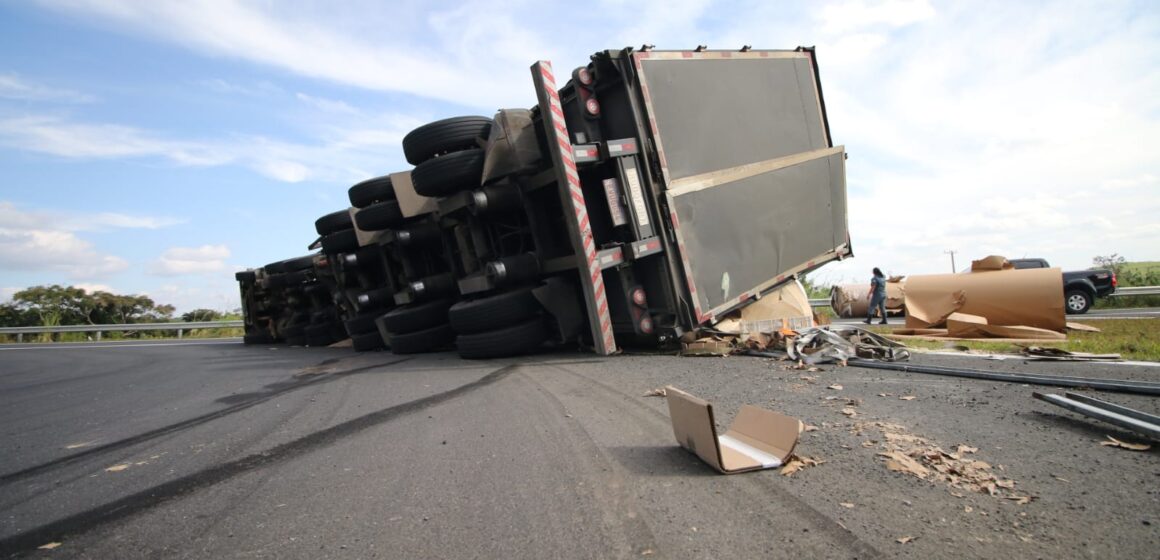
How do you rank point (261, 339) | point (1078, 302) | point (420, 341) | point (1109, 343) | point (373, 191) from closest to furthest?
point (1109, 343) < point (420, 341) < point (373, 191) < point (1078, 302) < point (261, 339)

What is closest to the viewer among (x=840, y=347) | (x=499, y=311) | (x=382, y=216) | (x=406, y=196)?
(x=840, y=347)

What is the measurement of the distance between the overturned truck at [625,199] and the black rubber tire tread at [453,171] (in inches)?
0.6

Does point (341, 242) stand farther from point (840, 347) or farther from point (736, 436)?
point (736, 436)

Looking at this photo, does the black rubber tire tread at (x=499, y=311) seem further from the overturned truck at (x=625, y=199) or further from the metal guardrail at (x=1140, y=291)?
the metal guardrail at (x=1140, y=291)

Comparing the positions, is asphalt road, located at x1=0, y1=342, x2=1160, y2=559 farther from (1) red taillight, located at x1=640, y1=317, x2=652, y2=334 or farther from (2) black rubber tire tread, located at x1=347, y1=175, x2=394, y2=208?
(2) black rubber tire tread, located at x1=347, y1=175, x2=394, y2=208

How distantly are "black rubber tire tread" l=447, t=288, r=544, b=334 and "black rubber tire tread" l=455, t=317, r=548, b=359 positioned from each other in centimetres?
8

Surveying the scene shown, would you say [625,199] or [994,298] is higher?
[625,199]

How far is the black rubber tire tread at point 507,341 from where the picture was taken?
19.9 ft

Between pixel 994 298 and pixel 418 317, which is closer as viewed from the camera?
pixel 994 298

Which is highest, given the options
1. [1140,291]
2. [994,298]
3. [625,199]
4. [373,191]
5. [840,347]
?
[373,191]

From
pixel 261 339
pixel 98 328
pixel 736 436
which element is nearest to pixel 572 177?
pixel 736 436

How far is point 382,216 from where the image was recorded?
7918 mm

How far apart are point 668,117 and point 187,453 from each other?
4.73m

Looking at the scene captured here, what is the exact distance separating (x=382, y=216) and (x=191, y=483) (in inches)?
228
